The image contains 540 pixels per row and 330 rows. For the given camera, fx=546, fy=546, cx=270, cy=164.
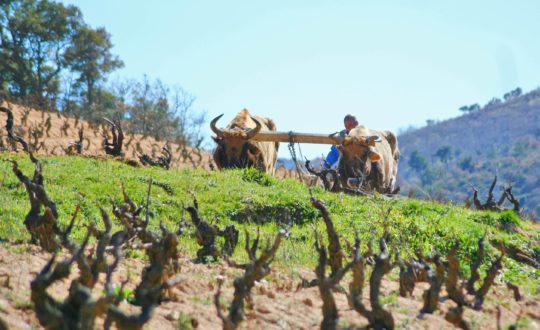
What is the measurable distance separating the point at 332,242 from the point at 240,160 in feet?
27.9

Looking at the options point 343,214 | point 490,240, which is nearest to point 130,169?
point 343,214

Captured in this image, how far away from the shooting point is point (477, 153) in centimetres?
10550

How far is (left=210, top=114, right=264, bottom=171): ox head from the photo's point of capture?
12.8 m

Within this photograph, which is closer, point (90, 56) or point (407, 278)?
point (407, 278)

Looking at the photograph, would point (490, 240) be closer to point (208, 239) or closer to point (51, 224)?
point (208, 239)

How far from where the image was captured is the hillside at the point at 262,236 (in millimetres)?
4051

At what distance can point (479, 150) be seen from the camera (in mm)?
106938

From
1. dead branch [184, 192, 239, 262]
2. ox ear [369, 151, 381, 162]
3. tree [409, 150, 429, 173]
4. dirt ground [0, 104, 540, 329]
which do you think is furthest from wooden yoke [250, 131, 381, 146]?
tree [409, 150, 429, 173]

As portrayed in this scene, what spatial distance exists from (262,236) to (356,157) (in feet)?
16.8

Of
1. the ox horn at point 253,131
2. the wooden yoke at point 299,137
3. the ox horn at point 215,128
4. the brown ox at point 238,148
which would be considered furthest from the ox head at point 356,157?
the ox horn at point 215,128

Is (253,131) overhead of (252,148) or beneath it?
overhead

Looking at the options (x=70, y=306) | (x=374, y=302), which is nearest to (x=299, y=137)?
(x=374, y=302)

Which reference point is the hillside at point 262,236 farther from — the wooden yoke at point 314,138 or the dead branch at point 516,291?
the wooden yoke at point 314,138

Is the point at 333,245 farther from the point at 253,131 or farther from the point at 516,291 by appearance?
the point at 253,131
